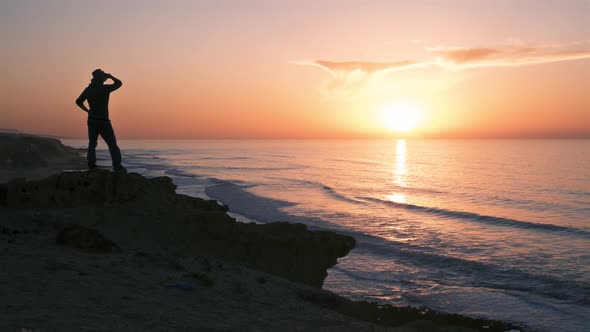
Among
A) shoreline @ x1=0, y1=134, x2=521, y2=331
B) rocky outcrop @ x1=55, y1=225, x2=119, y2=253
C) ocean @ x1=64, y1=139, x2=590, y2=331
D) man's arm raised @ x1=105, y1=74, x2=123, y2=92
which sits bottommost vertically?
ocean @ x1=64, y1=139, x2=590, y2=331

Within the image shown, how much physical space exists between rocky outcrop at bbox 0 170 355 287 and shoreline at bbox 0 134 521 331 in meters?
0.17

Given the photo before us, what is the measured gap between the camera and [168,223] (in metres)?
10.7

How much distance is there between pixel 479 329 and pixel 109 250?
7588 millimetres

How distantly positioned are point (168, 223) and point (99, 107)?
143 inches

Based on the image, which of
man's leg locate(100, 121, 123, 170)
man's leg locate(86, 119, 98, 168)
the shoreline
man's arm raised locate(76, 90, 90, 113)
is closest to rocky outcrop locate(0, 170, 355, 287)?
the shoreline

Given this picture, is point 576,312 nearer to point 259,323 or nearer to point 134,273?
point 259,323

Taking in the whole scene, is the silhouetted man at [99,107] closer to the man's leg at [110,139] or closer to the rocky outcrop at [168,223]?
the man's leg at [110,139]

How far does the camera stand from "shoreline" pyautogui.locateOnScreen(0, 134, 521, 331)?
574 cm

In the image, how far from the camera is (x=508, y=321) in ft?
33.4

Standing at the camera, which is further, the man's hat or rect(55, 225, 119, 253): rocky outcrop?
the man's hat

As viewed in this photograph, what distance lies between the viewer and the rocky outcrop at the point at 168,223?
10.4 metres

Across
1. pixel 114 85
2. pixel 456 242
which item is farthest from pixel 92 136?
pixel 456 242

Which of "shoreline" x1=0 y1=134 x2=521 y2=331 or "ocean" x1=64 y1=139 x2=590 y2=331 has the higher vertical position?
"shoreline" x1=0 y1=134 x2=521 y2=331

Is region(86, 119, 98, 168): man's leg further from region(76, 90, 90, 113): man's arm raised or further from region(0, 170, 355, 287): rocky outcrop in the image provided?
region(0, 170, 355, 287): rocky outcrop
